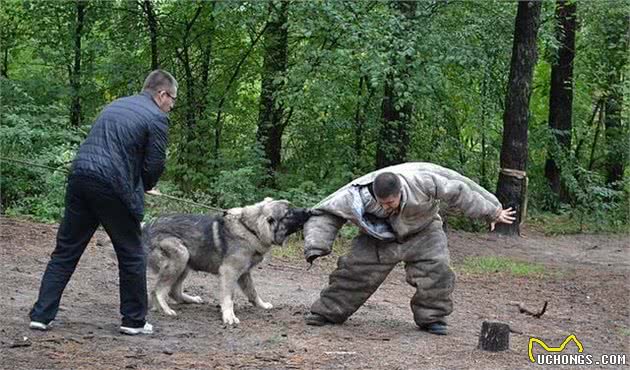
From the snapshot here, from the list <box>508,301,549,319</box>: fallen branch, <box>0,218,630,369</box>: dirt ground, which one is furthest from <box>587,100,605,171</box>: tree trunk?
<box>508,301,549,319</box>: fallen branch

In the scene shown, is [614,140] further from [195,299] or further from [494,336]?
[494,336]

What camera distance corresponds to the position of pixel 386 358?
6.64 meters

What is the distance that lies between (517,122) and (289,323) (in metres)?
9.73

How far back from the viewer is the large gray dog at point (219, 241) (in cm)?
805

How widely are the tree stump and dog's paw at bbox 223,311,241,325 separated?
2.14m

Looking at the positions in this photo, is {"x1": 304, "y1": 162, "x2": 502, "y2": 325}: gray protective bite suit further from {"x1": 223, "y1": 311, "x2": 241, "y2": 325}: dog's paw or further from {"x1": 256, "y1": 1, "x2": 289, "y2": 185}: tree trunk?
{"x1": 256, "y1": 1, "x2": 289, "y2": 185}: tree trunk

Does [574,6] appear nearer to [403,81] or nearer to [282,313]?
[403,81]

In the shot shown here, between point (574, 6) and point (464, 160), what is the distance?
513 cm

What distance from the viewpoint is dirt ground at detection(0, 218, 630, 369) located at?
21.0 ft

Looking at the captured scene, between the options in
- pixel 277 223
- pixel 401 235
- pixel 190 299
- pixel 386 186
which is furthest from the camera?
pixel 190 299

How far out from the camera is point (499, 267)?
13.0 m

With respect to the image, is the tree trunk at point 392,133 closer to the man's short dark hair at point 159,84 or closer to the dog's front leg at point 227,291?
the dog's front leg at point 227,291

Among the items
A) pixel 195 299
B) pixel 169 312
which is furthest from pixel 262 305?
pixel 169 312

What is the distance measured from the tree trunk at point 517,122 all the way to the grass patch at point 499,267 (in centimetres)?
299
